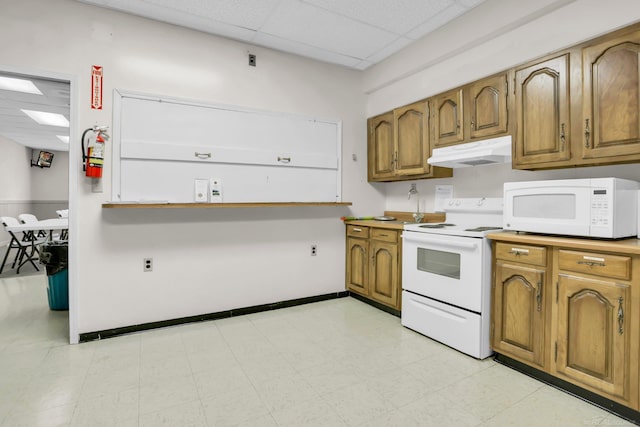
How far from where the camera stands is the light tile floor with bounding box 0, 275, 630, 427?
5.74 feet

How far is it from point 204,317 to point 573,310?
2.89 m

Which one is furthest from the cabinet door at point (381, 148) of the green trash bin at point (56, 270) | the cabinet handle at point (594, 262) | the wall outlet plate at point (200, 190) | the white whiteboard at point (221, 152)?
the green trash bin at point (56, 270)

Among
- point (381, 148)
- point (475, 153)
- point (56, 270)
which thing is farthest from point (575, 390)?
point (56, 270)

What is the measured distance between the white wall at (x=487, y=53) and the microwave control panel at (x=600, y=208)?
0.55 metres

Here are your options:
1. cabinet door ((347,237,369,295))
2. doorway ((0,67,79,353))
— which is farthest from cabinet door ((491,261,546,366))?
doorway ((0,67,79,353))

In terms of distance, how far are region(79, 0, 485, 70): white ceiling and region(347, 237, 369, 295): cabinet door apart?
2080 mm

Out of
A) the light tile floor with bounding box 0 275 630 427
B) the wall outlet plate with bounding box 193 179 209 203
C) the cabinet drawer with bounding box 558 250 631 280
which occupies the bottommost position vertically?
the light tile floor with bounding box 0 275 630 427

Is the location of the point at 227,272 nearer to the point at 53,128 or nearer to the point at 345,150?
the point at 345,150

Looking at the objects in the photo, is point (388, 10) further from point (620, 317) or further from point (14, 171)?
point (14, 171)

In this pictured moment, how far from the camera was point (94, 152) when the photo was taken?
2.59 metres

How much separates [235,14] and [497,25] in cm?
213

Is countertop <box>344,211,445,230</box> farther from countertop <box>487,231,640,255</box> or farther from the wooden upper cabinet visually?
countertop <box>487,231,640,255</box>

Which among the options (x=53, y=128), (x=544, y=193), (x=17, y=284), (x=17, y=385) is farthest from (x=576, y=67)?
(x=53, y=128)

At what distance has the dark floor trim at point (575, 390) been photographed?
68.0 inches
